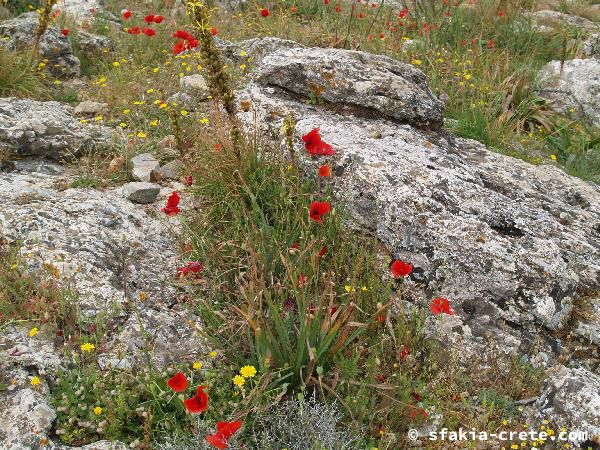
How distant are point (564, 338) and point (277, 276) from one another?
1643 millimetres

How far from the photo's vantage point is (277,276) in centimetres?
319

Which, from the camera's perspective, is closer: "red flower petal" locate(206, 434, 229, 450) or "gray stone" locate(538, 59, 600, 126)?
"red flower petal" locate(206, 434, 229, 450)

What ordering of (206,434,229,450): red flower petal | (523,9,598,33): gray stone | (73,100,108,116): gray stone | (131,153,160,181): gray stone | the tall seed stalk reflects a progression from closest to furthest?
(206,434,229,450): red flower petal → (131,153,160,181): gray stone → the tall seed stalk → (73,100,108,116): gray stone → (523,9,598,33): gray stone

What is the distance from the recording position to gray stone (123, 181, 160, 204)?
13.2 ft

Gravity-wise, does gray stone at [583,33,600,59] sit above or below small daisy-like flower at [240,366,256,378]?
above

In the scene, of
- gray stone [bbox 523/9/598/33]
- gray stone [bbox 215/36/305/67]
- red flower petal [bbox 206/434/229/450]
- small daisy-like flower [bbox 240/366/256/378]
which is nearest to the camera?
red flower petal [bbox 206/434/229/450]

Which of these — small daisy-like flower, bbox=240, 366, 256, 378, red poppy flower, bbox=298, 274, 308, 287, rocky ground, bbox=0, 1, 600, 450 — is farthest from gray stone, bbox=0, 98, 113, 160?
small daisy-like flower, bbox=240, 366, 256, 378

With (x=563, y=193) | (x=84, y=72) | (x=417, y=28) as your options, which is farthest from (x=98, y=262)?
(x=417, y=28)

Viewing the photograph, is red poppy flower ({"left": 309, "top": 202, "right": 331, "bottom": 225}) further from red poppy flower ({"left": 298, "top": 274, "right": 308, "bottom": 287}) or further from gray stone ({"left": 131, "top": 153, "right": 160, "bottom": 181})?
gray stone ({"left": 131, "top": 153, "right": 160, "bottom": 181})

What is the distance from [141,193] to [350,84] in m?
1.75

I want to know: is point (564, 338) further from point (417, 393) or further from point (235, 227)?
point (235, 227)

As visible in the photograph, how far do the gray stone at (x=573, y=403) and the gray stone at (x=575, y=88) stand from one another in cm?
429

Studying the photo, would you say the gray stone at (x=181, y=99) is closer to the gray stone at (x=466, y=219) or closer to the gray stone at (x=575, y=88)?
the gray stone at (x=466, y=219)

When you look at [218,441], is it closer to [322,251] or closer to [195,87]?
[322,251]
